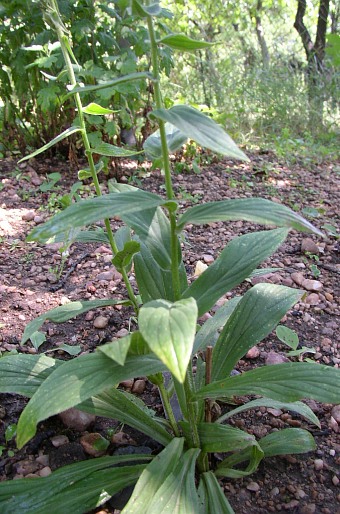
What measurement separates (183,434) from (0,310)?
112cm

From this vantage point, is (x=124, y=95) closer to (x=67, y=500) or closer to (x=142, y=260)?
(x=142, y=260)

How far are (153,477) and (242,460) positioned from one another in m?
0.37

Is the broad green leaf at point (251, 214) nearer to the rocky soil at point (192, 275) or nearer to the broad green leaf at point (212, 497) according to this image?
the broad green leaf at point (212, 497)

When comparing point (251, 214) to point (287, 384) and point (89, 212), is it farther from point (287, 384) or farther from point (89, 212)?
point (287, 384)

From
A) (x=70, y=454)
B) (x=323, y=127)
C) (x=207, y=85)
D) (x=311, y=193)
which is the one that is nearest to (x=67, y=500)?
(x=70, y=454)

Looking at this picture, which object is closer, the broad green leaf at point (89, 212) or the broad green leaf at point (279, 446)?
the broad green leaf at point (89, 212)

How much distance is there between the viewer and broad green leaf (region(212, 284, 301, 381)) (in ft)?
4.94

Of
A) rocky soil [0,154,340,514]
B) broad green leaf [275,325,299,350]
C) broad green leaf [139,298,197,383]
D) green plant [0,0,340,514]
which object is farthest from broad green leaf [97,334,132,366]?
broad green leaf [275,325,299,350]

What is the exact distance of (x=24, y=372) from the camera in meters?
1.44

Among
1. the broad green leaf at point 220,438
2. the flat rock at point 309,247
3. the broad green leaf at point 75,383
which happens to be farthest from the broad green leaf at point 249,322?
the flat rock at point 309,247

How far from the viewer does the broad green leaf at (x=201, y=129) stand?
0.93m

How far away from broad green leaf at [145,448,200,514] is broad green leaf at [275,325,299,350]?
2.75 feet

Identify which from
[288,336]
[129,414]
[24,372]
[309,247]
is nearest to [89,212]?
[24,372]

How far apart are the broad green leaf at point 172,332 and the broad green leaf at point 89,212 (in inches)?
8.6
